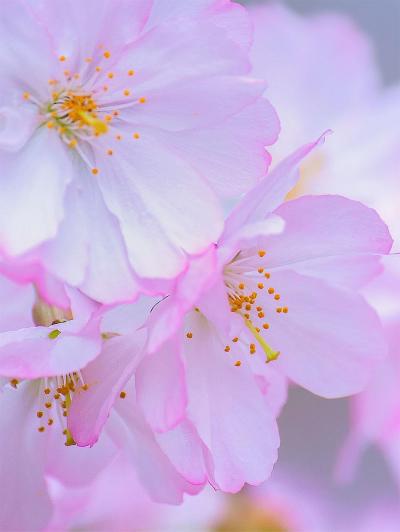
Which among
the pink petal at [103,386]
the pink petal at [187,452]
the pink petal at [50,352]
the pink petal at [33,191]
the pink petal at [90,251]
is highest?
the pink petal at [33,191]

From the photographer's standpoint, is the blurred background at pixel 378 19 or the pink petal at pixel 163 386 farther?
the blurred background at pixel 378 19

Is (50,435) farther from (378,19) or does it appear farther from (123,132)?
(378,19)

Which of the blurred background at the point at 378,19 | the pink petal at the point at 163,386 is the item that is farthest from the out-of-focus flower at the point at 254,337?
the blurred background at the point at 378,19

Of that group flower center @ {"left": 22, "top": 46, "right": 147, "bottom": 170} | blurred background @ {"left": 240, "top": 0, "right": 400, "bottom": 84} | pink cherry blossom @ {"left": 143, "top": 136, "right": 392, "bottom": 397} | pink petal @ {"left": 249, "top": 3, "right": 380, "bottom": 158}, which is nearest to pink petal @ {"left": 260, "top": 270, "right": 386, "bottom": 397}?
pink cherry blossom @ {"left": 143, "top": 136, "right": 392, "bottom": 397}

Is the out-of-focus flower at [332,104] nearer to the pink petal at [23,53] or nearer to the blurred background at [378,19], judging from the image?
the blurred background at [378,19]

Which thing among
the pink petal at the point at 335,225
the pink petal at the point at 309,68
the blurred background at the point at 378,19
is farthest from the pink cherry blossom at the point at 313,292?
the blurred background at the point at 378,19

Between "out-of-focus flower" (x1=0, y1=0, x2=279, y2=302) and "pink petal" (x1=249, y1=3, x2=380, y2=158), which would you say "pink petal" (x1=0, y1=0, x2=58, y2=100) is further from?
"pink petal" (x1=249, y1=3, x2=380, y2=158)

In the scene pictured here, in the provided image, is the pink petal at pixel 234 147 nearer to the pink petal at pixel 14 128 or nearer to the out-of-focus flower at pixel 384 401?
the pink petal at pixel 14 128

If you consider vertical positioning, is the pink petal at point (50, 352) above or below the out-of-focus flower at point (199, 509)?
above
